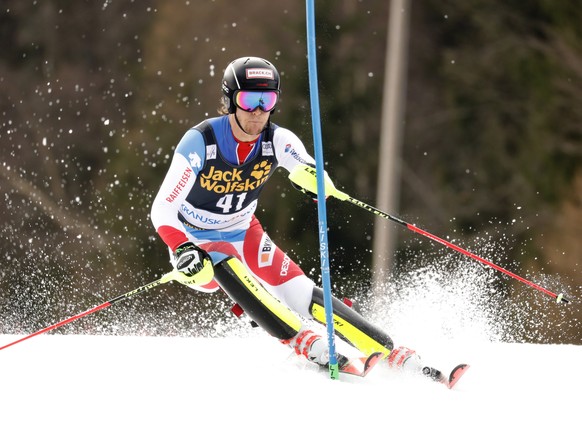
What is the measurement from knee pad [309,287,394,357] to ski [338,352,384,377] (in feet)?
0.20

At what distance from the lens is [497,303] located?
16.0m

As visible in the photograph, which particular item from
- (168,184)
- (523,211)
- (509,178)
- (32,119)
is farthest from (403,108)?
(168,184)

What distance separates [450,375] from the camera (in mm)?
4164

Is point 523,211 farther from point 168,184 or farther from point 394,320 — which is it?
point 168,184

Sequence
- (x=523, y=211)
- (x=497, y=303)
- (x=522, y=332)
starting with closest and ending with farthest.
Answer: (x=497, y=303) → (x=522, y=332) → (x=523, y=211)

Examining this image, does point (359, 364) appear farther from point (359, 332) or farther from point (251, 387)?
point (251, 387)

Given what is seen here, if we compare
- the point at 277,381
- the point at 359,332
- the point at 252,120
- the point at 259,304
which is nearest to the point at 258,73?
the point at 252,120

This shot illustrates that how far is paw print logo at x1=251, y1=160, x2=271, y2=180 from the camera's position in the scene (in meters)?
4.87

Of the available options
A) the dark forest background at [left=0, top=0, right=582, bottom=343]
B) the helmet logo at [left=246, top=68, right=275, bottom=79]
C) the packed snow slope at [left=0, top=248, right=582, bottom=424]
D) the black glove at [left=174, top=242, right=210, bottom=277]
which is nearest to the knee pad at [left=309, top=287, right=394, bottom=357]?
the packed snow slope at [left=0, top=248, right=582, bottom=424]

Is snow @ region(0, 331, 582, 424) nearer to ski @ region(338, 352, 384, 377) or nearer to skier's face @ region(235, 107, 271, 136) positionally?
ski @ region(338, 352, 384, 377)

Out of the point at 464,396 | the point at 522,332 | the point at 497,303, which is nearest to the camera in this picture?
the point at 464,396

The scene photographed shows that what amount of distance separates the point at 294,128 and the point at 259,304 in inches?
641

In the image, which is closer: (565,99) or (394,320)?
(394,320)

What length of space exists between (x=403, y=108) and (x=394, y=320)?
21051 millimetres
